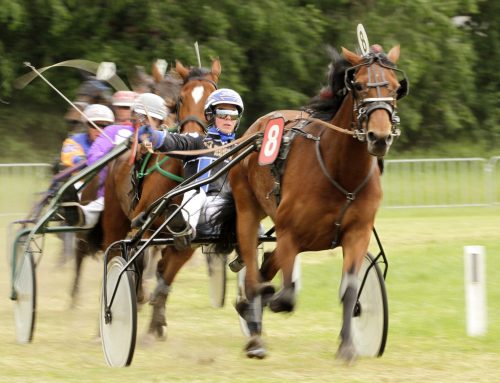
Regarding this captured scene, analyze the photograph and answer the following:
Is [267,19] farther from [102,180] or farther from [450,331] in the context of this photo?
[450,331]

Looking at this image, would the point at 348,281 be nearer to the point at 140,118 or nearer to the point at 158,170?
the point at 158,170

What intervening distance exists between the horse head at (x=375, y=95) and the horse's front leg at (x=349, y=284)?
2.06ft

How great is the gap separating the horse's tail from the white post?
5.20 feet

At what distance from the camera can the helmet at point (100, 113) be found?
31.6ft

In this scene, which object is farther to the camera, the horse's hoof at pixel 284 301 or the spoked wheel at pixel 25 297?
the spoked wheel at pixel 25 297

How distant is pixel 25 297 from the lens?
335 inches

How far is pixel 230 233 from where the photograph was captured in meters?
7.92

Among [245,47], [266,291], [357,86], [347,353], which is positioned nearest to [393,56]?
[357,86]

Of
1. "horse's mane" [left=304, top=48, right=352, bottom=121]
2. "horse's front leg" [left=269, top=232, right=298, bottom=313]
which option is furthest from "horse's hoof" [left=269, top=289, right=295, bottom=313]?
"horse's mane" [left=304, top=48, right=352, bottom=121]

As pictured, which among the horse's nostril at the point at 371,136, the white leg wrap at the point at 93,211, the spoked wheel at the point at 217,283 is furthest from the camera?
the spoked wheel at the point at 217,283

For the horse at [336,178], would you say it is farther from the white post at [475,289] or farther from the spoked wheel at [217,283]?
the spoked wheel at [217,283]

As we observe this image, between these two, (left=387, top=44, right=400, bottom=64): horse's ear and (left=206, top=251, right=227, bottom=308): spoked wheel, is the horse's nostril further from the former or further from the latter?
→ (left=206, top=251, right=227, bottom=308): spoked wheel

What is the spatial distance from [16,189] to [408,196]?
5980mm

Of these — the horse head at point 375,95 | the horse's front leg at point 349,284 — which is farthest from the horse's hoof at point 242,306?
the horse head at point 375,95
